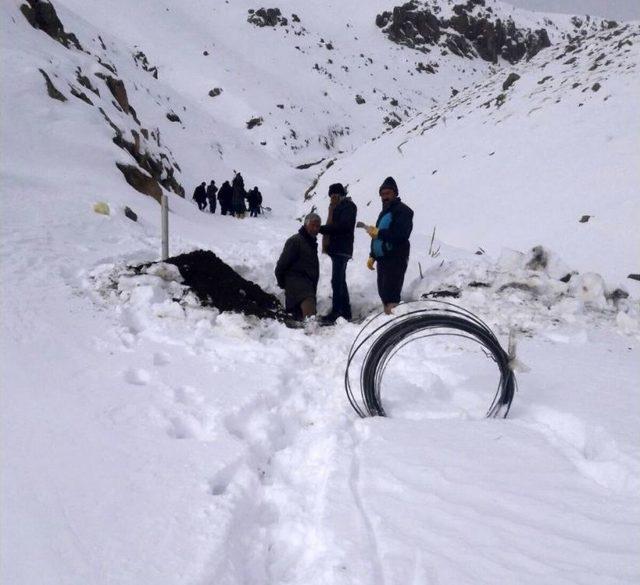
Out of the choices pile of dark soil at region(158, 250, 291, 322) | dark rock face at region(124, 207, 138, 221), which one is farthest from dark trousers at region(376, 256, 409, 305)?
dark rock face at region(124, 207, 138, 221)

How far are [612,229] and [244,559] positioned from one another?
8.60 meters

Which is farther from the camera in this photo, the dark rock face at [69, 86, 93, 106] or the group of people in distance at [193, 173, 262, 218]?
the group of people in distance at [193, 173, 262, 218]

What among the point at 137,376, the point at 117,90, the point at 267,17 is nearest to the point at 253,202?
the point at 117,90

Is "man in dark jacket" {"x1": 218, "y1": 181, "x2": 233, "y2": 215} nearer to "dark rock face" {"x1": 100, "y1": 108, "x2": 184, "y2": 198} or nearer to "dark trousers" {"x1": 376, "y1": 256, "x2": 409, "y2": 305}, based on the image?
"dark rock face" {"x1": 100, "y1": 108, "x2": 184, "y2": 198}

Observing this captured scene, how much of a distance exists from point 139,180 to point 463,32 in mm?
66786

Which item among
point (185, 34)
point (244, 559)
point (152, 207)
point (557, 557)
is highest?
point (185, 34)

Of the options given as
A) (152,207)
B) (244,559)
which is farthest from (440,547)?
(152,207)

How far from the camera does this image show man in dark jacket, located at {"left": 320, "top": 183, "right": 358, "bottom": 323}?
548cm

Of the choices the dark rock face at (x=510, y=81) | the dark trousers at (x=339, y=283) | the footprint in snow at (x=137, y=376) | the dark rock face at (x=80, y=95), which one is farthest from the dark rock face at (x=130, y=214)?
the dark rock face at (x=510, y=81)

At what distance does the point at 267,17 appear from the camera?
52656 millimetres

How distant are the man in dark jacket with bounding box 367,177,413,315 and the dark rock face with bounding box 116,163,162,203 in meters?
6.33

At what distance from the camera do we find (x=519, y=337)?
4.52 metres

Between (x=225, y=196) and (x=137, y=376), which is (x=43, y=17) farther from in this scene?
(x=137, y=376)

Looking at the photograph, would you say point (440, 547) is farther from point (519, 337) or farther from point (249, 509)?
point (519, 337)
